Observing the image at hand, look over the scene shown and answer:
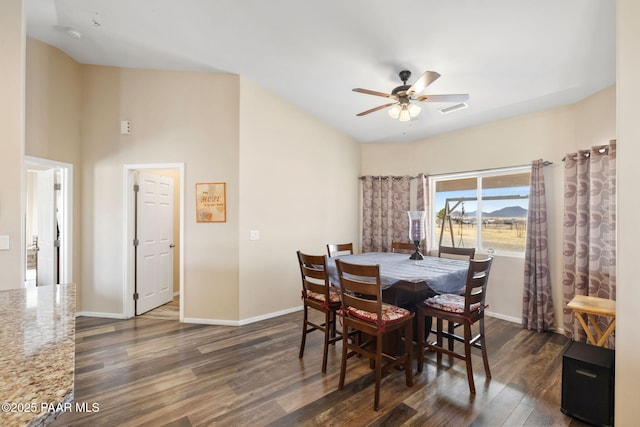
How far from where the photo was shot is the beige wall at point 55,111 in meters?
3.17

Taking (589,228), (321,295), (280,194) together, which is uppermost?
(280,194)

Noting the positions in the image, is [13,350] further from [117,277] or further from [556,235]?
[556,235]

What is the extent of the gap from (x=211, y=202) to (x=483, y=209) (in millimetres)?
3759

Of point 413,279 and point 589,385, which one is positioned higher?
point 413,279

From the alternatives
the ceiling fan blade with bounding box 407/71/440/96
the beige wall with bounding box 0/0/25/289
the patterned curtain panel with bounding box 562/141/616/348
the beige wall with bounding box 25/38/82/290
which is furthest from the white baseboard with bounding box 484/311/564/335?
the beige wall with bounding box 25/38/82/290

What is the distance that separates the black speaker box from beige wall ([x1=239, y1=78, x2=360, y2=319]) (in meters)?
2.96

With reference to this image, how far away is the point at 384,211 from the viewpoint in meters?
4.89

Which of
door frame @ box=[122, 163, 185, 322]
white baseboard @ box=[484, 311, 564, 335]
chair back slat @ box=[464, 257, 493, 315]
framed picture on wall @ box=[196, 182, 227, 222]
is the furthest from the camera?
door frame @ box=[122, 163, 185, 322]

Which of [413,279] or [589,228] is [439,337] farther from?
[589,228]

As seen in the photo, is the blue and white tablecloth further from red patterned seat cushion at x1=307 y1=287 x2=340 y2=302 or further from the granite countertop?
the granite countertop

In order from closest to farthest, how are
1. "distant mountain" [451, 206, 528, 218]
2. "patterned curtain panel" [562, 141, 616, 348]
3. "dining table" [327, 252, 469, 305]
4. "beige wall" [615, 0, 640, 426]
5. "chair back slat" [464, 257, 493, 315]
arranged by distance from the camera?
"beige wall" [615, 0, 640, 426] < "chair back slat" [464, 257, 493, 315] < "dining table" [327, 252, 469, 305] < "patterned curtain panel" [562, 141, 616, 348] < "distant mountain" [451, 206, 528, 218]

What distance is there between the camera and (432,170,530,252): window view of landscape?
12.5ft

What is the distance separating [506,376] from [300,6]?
11.3ft

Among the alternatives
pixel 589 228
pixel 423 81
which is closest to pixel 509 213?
pixel 589 228
